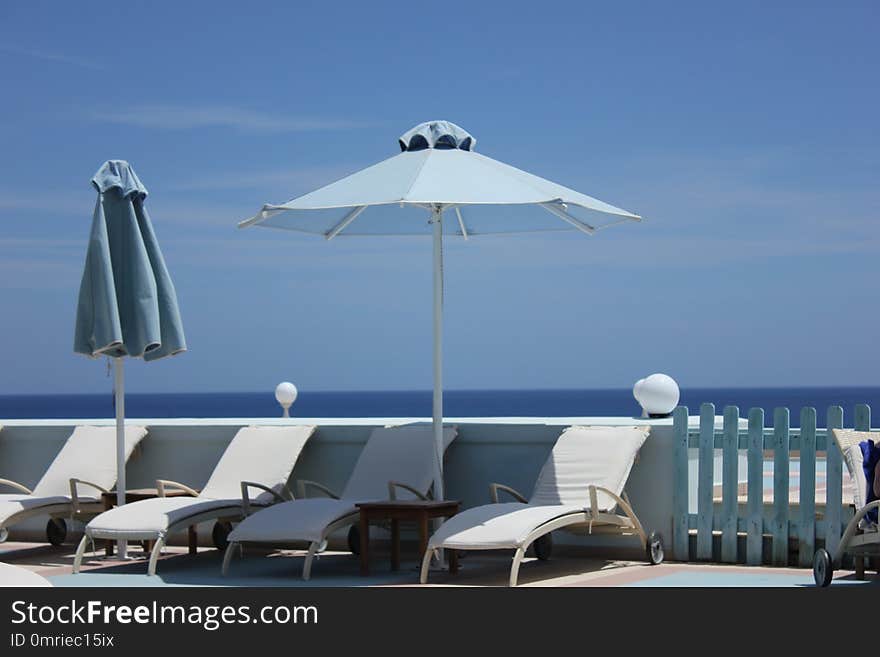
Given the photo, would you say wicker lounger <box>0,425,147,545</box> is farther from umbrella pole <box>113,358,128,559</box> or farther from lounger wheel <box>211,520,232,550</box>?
lounger wheel <box>211,520,232,550</box>

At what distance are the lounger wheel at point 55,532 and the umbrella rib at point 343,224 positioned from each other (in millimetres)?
2902

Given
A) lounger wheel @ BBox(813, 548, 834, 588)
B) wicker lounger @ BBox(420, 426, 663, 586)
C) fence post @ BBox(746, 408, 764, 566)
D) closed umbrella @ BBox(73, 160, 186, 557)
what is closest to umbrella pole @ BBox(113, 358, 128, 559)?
closed umbrella @ BBox(73, 160, 186, 557)

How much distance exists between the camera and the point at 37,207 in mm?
52156

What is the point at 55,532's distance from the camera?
10.2 metres

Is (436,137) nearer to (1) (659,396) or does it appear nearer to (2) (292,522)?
(2) (292,522)

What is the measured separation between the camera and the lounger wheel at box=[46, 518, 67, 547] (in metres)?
10.2

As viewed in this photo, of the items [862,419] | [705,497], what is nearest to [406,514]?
[705,497]

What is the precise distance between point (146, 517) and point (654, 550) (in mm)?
3041

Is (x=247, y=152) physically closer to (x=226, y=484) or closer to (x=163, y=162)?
(x=163, y=162)

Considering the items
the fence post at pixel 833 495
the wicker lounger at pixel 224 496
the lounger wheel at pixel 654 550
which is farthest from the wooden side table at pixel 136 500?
the fence post at pixel 833 495

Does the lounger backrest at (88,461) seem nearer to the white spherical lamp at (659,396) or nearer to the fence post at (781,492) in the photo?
the white spherical lamp at (659,396)

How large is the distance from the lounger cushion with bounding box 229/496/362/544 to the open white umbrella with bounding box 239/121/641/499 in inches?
30.2
